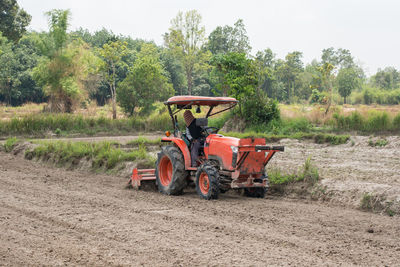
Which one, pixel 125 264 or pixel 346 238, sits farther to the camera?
pixel 346 238

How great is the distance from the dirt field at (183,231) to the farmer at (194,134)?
851mm

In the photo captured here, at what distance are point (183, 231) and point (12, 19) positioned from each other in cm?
4128

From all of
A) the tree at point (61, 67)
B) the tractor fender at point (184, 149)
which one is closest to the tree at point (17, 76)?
the tree at point (61, 67)

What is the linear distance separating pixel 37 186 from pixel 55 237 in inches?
185

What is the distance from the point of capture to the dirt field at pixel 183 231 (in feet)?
16.9

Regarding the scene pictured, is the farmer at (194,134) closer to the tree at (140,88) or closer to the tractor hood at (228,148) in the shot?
the tractor hood at (228,148)

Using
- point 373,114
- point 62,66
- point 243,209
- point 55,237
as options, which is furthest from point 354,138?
point 62,66

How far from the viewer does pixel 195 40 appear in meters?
56.1

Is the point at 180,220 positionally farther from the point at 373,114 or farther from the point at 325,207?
the point at 373,114

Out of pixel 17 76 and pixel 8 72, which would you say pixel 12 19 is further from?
pixel 17 76

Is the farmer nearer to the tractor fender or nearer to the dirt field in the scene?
the tractor fender

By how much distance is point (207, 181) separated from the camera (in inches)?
345

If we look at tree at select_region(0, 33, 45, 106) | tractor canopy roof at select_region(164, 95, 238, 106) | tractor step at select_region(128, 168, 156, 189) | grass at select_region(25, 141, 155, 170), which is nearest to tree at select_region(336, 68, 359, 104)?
tree at select_region(0, 33, 45, 106)

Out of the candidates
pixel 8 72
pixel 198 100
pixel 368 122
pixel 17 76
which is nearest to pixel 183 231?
pixel 198 100
